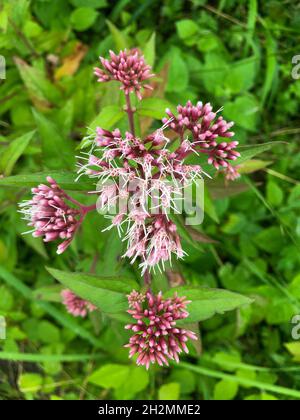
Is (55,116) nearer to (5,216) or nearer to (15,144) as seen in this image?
(15,144)

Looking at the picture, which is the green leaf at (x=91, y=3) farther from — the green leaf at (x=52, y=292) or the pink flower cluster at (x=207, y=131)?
the green leaf at (x=52, y=292)

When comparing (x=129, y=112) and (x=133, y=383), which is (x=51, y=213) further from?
(x=133, y=383)

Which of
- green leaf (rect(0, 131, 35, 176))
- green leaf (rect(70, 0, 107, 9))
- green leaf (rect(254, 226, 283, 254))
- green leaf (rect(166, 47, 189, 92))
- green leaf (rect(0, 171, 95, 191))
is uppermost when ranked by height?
green leaf (rect(70, 0, 107, 9))

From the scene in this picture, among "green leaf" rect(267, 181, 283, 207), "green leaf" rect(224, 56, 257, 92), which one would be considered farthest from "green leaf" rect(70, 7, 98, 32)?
"green leaf" rect(267, 181, 283, 207)

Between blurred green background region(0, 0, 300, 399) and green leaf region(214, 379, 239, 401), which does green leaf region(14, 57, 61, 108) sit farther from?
green leaf region(214, 379, 239, 401)

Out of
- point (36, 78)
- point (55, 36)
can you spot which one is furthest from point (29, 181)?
point (55, 36)

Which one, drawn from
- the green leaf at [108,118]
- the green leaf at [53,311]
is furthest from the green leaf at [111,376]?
the green leaf at [108,118]

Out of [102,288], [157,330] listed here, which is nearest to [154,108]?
[102,288]
